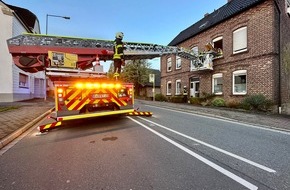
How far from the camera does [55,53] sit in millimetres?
7812

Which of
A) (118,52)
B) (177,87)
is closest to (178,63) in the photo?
(177,87)

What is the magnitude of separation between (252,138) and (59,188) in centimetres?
508

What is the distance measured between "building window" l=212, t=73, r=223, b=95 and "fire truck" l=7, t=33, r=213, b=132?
9679 mm

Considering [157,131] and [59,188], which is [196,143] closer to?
[157,131]

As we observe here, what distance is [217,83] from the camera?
663 inches

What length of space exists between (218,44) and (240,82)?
15.4 feet

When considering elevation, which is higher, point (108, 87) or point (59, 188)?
point (108, 87)

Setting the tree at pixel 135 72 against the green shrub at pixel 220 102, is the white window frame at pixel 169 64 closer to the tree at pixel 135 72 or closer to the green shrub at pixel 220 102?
the tree at pixel 135 72

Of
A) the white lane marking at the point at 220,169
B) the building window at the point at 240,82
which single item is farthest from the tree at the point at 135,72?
the white lane marking at the point at 220,169

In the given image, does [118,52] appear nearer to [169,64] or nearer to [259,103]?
[259,103]

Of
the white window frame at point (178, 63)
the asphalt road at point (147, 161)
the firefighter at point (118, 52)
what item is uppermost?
the white window frame at point (178, 63)

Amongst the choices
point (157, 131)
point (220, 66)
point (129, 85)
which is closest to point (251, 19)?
point (220, 66)

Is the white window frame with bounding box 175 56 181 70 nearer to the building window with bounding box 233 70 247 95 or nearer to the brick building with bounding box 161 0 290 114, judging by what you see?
the brick building with bounding box 161 0 290 114

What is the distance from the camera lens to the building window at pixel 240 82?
1425 cm
